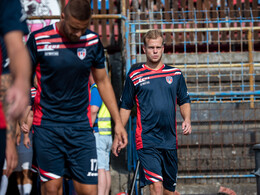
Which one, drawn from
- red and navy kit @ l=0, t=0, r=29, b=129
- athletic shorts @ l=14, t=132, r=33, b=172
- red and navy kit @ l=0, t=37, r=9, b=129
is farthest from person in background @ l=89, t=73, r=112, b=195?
A: red and navy kit @ l=0, t=0, r=29, b=129

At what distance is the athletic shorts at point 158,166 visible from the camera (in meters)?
4.96

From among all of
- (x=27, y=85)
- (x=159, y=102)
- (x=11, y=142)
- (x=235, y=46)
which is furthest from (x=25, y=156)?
(x=235, y=46)

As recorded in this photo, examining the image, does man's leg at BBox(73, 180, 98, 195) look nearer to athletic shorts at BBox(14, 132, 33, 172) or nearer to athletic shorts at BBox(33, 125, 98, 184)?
athletic shorts at BBox(33, 125, 98, 184)

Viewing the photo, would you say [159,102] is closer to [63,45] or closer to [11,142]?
[63,45]

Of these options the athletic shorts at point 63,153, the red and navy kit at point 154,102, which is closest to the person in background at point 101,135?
the red and navy kit at point 154,102

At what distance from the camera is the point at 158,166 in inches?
197

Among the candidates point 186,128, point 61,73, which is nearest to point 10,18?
point 61,73

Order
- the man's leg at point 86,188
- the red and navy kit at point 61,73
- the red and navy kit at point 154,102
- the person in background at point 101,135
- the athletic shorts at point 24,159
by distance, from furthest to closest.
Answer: the athletic shorts at point 24,159
the person in background at point 101,135
the red and navy kit at point 154,102
the man's leg at point 86,188
the red and navy kit at point 61,73

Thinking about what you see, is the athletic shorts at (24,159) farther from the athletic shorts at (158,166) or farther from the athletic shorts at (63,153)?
Answer: the athletic shorts at (63,153)

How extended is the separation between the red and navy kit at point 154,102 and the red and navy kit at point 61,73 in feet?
4.42

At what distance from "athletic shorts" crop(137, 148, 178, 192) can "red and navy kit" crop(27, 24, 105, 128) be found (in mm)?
1345

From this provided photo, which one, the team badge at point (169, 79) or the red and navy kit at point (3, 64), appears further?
the team badge at point (169, 79)

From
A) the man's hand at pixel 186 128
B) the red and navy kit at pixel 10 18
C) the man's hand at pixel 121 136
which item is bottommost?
the man's hand at pixel 186 128

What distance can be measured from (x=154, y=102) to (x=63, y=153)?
5.35 ft
